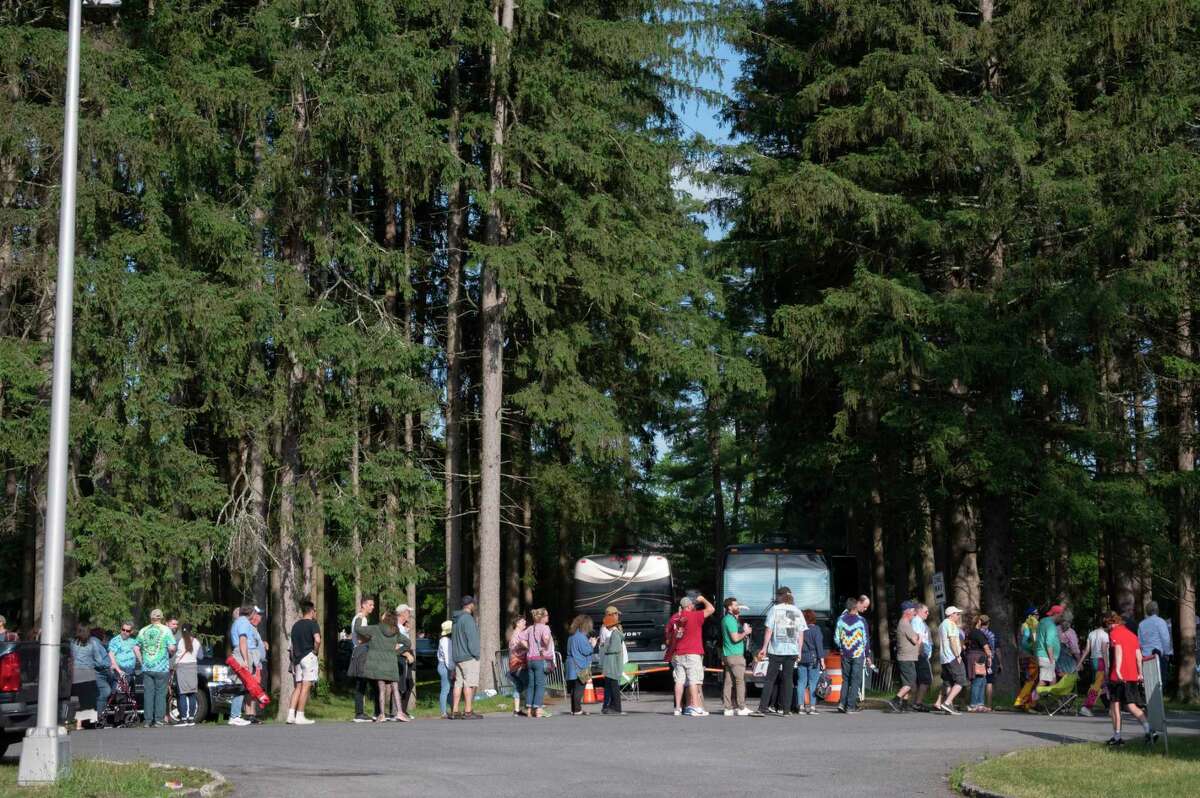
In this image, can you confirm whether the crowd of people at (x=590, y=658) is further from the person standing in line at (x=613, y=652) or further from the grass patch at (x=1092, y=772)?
the grass patch at (x=1092, y=772)

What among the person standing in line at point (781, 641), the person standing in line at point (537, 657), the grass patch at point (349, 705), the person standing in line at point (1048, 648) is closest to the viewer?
the person standing in line at point (781, 641)

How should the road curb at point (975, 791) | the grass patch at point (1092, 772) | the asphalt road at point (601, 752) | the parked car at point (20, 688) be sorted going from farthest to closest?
the parked car at point (20, 688) → the asphalt road at point (601, 752) → the grass patch at point (1092, 772) → the road curb at point (975, 791)

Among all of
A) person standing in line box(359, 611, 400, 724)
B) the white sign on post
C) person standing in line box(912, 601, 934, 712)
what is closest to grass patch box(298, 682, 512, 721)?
A: person standing in line box(359, 611, 400, 724)

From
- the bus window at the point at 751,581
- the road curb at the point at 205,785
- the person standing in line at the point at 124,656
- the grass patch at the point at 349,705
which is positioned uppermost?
the bus window at the point at 751,581

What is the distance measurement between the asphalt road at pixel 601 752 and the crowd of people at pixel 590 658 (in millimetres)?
922

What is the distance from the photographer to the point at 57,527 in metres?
12.8

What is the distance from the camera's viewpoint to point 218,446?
32281 mm

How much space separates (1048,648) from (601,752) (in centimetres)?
1030

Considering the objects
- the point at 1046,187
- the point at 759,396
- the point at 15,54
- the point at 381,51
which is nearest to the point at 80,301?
the point at 15,54

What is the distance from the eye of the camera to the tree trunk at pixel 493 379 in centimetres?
2820

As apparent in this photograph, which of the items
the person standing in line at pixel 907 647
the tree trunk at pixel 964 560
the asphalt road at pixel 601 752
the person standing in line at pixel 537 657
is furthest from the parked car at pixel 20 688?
the tree trunk at pixel 964 560

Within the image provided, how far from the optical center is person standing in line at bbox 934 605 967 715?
22.3m

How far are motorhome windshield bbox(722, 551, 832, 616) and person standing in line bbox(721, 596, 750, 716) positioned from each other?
9209 mm

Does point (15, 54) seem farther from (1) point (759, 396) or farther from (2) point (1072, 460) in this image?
(2) point (1072, 460)
